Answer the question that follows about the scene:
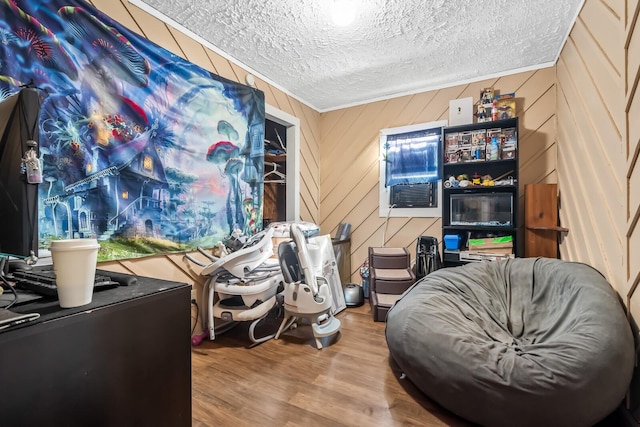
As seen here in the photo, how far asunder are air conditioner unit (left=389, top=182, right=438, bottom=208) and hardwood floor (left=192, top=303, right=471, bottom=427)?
1657mm

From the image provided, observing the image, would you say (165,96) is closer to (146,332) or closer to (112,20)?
(112,20)

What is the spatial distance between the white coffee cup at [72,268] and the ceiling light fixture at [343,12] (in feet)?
6.96

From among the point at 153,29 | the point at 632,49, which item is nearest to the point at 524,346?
the point at 632,49

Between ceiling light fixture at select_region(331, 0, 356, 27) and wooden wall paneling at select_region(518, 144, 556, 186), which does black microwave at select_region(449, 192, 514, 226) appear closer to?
wooden wall paneling at select_region(518, 144, 556, 186)

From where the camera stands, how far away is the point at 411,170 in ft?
11.1

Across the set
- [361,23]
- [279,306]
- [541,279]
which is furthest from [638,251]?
[279,306]

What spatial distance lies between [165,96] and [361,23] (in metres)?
1.60

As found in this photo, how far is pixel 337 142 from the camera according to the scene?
3.96 m

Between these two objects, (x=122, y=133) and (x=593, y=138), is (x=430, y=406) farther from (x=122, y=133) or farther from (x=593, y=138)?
(x=122, y=133)

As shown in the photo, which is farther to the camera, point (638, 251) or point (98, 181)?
point (98, 181)

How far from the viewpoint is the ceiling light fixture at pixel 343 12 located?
2002mm

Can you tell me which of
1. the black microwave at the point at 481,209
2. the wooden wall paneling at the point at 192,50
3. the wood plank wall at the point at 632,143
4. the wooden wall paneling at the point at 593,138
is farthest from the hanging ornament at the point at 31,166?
the black microwave at the point at 481,209

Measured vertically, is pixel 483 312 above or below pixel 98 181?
below

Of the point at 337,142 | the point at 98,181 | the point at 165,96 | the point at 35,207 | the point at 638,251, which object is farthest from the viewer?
the point at 337,142
